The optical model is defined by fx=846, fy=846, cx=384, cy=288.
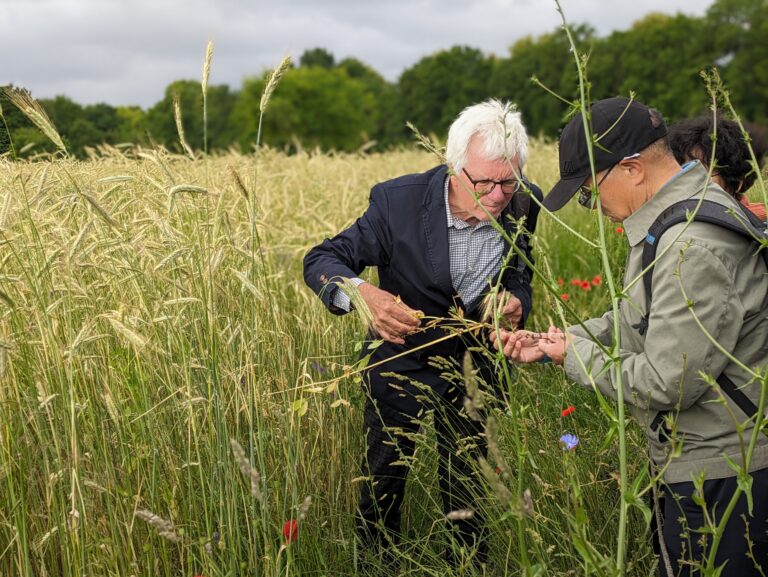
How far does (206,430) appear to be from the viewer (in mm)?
2344

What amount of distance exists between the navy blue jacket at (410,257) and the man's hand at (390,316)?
0.95 feet

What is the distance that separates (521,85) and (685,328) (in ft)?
161

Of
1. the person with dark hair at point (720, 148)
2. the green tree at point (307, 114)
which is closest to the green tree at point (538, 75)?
the green tree at point (307, 114)

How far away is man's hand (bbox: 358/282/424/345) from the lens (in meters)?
2.43

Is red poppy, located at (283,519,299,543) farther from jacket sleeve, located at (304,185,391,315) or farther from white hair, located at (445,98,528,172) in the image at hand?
white hair, located at (445,98,528,172)

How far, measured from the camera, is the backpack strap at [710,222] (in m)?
1.83

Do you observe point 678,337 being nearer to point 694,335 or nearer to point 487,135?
point 694,335

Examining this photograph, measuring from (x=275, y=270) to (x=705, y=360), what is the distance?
2.80m

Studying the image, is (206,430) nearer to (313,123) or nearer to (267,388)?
(267,388)

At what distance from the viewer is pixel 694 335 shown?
184cm

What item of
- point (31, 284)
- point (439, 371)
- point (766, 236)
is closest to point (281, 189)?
point (439, 371)

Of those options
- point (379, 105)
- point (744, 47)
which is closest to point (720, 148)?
point (744, 47)

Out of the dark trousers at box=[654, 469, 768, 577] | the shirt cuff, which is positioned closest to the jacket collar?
the dark trousers at box=[654, 469, 768, 577]

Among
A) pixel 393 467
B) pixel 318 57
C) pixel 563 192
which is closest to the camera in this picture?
pixel 563 192
